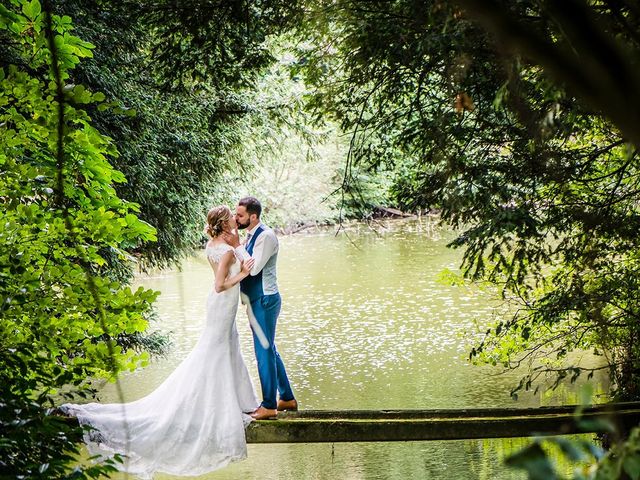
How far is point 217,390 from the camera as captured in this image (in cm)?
462

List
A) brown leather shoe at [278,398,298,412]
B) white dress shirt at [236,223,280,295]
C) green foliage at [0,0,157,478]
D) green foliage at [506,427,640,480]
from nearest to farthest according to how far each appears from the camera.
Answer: green foliage at [506,427,640,480], green foliage at [0,0,157,478], white dress shirt at [236,223,280,295], brown leather shoe at [278,398,298,412]

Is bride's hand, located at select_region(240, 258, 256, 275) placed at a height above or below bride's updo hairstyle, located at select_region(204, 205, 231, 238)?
below

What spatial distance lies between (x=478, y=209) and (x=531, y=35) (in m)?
3.90

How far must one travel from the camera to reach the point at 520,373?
9859mm

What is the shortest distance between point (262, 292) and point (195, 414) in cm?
79

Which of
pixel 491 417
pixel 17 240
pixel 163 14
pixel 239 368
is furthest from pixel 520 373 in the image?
pixel 17 240

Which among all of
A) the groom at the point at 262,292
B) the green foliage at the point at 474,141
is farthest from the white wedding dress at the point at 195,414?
the green foliage at the point at 474,141

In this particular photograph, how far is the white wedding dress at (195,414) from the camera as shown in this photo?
4.44 meters

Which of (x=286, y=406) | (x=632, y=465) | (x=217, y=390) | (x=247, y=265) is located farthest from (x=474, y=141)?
(x=632, y=465)

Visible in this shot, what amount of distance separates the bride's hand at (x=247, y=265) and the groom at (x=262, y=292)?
0.03 m

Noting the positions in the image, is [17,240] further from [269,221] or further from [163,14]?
[269,221]

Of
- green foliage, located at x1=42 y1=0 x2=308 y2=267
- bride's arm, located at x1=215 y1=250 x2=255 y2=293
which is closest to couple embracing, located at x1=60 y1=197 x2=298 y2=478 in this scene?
bride's arm, located at x1=215 y1=250 x2=255 y2=293

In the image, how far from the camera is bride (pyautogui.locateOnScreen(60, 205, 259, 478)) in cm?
445

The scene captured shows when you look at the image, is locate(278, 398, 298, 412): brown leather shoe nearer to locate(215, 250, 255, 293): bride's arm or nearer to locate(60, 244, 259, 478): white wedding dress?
locate(60, 244, 259, 478): white wedding dress
